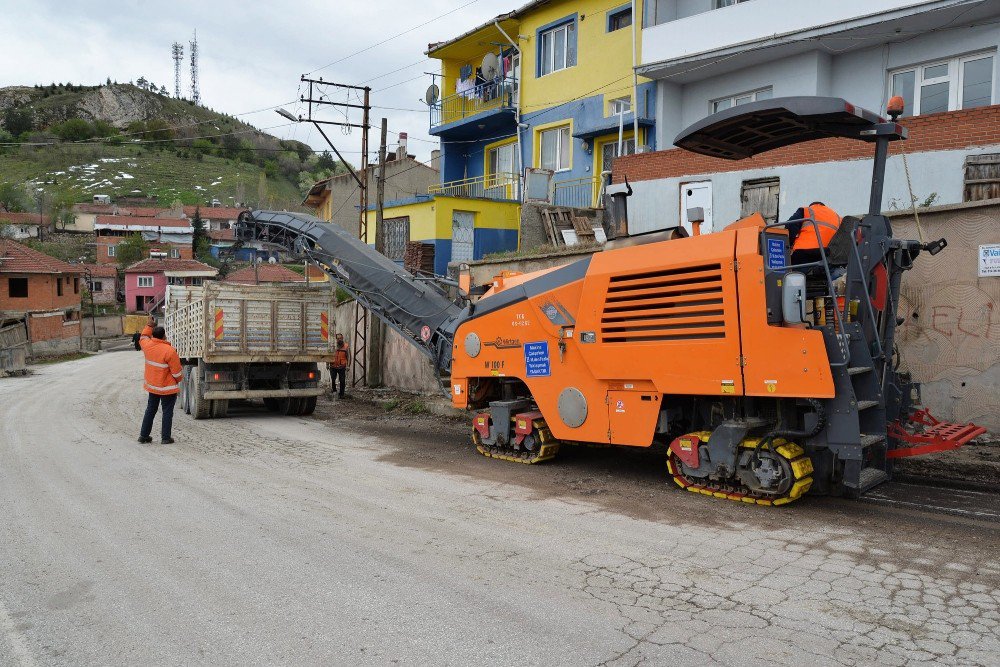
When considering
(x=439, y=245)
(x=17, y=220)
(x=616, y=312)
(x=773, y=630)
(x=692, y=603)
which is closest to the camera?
(x=773, y=630)

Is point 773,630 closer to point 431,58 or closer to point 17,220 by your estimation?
point 431,58

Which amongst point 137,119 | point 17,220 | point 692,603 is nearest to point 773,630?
point 692,603

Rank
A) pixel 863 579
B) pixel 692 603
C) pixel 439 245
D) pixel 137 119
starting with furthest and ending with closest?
pixel 137 119 < pixel 439 245 < pixel 863 579 < pixel 692 603

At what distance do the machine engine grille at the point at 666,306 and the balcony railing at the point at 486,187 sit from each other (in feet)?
48.2

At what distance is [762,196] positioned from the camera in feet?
45.4

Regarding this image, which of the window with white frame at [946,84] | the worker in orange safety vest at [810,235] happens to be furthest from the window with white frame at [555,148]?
the worker in orange safety vest at [810,235]

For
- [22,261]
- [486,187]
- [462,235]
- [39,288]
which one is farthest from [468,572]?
[39,288]

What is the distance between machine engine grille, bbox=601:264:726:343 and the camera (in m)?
6.43

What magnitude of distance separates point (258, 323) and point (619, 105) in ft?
38.1

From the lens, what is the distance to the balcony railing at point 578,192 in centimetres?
2002

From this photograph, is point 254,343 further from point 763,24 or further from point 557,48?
point 557,48

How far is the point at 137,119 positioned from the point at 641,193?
17562 centimetres

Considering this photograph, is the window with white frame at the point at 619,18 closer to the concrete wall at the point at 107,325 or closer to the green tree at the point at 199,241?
the concrete wall at the point at 107,325

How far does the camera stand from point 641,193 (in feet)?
51.5
